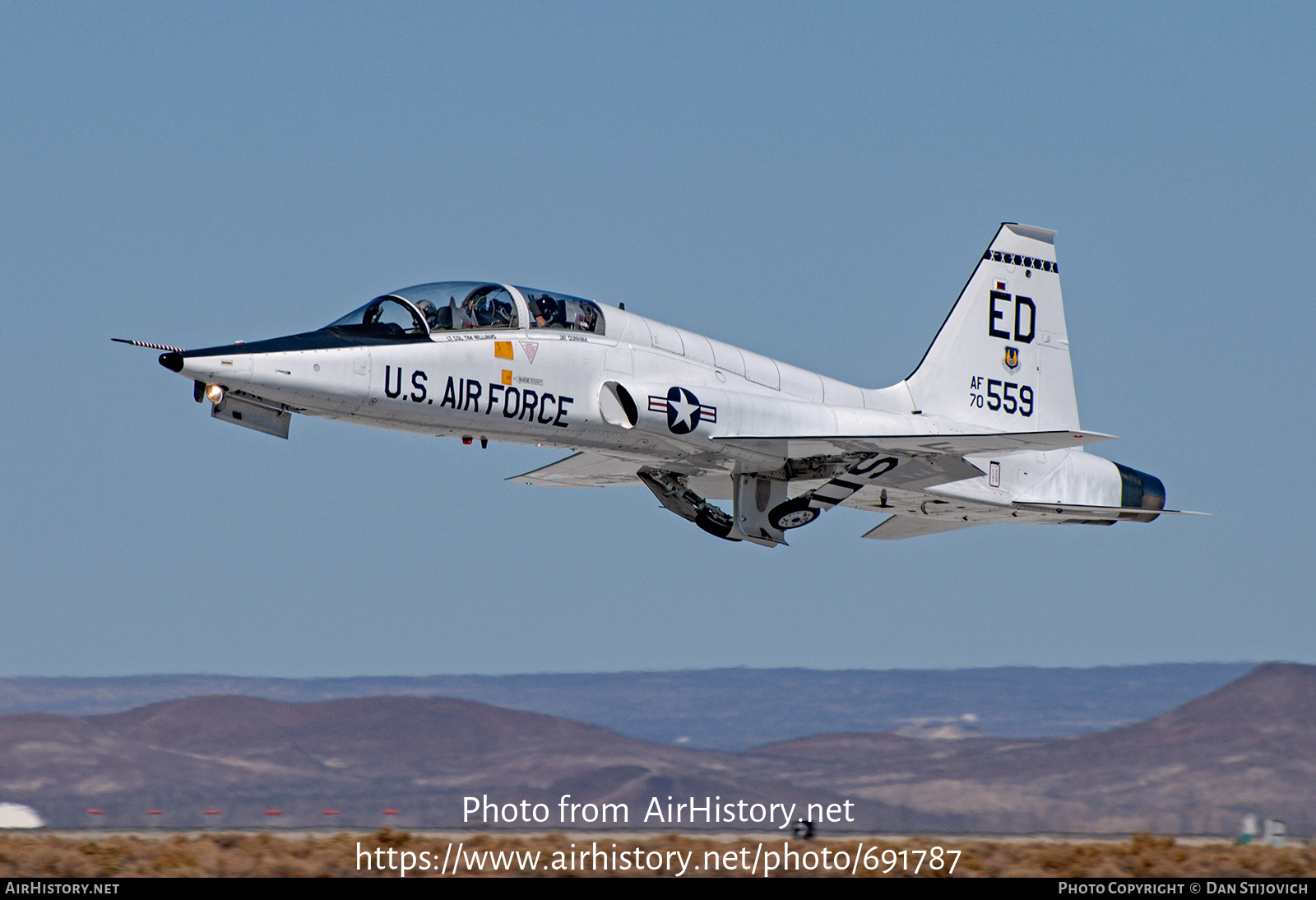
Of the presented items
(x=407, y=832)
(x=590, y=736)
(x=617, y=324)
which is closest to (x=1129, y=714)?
(x=590, y=736)

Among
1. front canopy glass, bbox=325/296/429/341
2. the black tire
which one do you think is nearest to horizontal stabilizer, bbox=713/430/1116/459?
the black tire

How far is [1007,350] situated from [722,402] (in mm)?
7292

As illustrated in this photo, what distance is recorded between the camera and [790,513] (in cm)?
2159

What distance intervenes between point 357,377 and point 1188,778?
19521mm

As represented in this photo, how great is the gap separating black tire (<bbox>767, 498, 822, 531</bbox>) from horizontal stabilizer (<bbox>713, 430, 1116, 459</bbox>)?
0.71m

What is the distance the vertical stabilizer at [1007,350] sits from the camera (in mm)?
24672

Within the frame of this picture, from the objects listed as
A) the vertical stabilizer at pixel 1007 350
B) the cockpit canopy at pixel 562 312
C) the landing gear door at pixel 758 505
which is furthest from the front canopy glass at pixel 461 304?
the vertical stabilizer at pixel 1007 350

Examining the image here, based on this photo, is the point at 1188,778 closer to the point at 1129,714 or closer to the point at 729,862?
the point at 1129,714

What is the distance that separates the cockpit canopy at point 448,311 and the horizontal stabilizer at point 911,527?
893cm

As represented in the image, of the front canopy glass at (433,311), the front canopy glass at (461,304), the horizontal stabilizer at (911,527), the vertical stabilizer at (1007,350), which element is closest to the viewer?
the front canopy glass at (433,311)

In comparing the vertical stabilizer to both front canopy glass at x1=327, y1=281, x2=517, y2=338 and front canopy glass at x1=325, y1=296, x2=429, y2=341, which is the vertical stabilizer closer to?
front canopy glass at x1=327, y1=281, x2=517, y2=338

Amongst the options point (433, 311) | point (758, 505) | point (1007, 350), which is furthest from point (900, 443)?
point (433, 311)

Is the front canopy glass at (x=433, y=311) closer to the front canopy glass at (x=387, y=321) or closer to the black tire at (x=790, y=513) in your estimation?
the front canopy glass at (x=387, y=321)

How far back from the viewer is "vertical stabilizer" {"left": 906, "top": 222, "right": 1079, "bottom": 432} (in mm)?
24672
